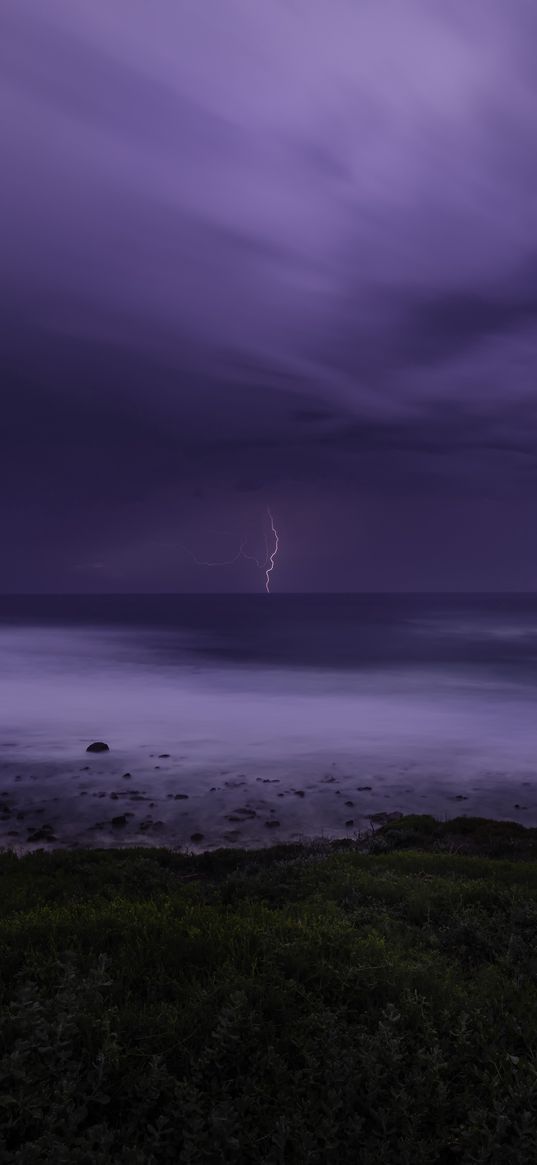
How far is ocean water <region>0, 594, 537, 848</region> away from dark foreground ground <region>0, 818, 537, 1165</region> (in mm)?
11069

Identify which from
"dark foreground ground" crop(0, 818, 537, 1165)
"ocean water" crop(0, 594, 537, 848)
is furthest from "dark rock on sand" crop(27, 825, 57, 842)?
"dark foreground ground" crop(0, 818, 537, 1165)

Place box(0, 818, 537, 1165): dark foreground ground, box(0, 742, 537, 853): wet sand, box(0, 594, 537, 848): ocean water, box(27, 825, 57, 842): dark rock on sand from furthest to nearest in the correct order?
1. box(0, 594, 537, 848): ocean water
2. box(0, 742, 537, 853): wet sand
3. box(27, 825, 57, 842): dark rock on sand
4. box(0, 818, 537, 1165): dark foreground ground

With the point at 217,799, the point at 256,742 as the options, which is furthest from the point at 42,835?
the point at 256,742

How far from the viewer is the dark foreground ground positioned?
166 inches

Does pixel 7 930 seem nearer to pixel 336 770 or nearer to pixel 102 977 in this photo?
pixel 102 977

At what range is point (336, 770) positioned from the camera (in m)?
26.0

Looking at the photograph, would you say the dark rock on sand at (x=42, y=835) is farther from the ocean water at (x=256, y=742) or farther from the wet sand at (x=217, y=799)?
the ocean water at (x=256, y=742)

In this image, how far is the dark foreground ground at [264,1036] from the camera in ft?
13.8

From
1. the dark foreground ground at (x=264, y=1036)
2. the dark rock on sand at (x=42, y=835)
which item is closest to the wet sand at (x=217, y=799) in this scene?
the dark rock on sand at (x=42, y=835)

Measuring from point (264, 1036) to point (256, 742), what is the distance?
26501 mm

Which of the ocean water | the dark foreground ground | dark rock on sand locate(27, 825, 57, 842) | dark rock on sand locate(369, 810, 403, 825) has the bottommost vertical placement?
the ocean water

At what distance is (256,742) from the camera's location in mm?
31328

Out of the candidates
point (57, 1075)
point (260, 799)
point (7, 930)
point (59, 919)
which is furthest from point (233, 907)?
point (260, 799)

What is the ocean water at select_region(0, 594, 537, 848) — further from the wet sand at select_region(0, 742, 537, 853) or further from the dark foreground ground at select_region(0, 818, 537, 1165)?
the dark foreground ground at select_region(0, 818, 537, 1165)
